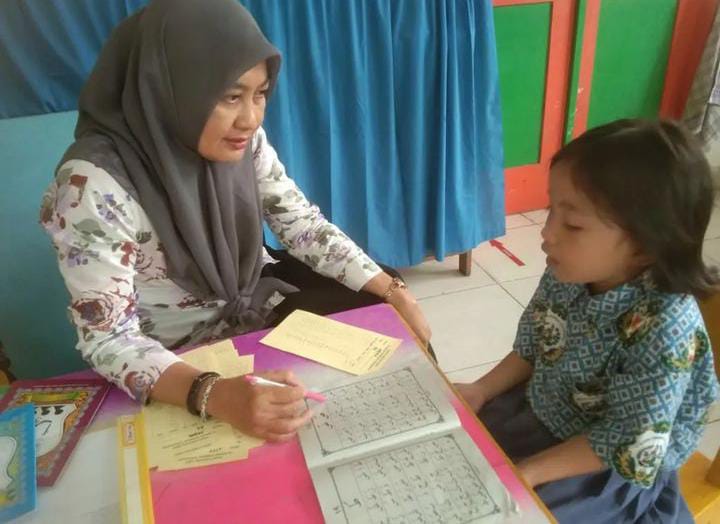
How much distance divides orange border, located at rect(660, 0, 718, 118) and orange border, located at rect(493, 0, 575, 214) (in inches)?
22.0

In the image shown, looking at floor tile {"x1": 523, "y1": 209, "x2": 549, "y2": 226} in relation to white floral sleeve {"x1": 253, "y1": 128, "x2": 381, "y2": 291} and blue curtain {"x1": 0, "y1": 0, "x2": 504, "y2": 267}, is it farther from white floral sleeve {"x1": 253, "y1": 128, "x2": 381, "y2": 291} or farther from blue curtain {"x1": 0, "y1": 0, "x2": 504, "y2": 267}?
white floral sleeve {"x1": 253, "y1": 128, "x2": 381, "y2": 291}

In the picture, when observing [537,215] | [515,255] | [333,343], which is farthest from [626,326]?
[537,215]

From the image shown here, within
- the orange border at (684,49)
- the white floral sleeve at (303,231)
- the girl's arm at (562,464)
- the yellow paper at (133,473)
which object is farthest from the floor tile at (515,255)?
the yellow paper at (133,473)

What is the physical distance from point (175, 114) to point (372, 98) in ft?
3.63

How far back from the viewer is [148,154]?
1118mm

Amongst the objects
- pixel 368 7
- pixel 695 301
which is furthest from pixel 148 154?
pixel 368 7

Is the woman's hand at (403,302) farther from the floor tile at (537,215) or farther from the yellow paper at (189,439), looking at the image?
the floor tile at (537,215)

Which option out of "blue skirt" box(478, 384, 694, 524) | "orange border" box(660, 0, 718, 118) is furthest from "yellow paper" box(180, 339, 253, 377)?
"orange border" box(660, 0, 718, 118)

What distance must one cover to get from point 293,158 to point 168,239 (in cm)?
101

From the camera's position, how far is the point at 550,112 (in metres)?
2.71

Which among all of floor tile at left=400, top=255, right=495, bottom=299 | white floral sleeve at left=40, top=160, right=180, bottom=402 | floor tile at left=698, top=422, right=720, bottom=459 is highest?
white floral sleeve at left=40, top=160, right=180, bottom=402

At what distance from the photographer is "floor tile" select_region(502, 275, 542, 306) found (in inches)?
92.1

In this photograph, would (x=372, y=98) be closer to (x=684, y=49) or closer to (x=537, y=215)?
(x=537, y=215)

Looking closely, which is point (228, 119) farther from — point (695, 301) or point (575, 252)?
point (695, 301)
